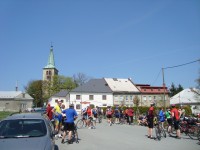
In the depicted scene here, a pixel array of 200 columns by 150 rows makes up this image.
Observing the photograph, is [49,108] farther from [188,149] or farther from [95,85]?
[95,85]

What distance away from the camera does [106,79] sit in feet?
269

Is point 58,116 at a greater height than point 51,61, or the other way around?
point 51,61

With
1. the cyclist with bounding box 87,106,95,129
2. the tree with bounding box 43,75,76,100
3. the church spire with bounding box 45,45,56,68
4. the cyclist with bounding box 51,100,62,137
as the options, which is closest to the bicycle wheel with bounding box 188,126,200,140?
the cyclist with bounding box 51,100,62,137

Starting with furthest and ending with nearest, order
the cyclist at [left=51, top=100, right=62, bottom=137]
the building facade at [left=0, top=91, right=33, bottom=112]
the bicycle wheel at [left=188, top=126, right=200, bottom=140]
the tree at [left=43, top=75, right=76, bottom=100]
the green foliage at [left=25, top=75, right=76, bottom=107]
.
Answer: the green foliage at [left=25, top=75, right=76, bottom=107] → the tree at [left=43, top=75, right=76, bottom=100] → the building facade at [left=0, top=91, right=33, bottom=112] → the cyclist at [left=51, top=100, right=62, bottom=137] → the bicycle wheel at [left=188, top=126, right=200, bottom=140]

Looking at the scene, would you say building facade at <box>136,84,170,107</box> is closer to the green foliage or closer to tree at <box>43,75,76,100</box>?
tree at <box>43,75,76,100</box>

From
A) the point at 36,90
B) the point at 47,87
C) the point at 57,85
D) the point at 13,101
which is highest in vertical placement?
the point at 57,85

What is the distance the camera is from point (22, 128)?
7.82 metres

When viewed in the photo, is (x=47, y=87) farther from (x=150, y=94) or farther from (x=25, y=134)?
(x=25, y=134)

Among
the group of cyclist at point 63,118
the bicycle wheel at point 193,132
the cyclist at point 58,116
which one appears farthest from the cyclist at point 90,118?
the bicycle wheel at point 193,132

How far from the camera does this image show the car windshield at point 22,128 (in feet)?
24.7

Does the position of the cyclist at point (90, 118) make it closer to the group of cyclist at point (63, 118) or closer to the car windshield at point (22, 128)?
the group of cyclist at point (63, 118)

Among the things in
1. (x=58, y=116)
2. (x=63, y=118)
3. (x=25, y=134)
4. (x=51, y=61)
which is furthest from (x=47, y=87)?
(x=25, y=134)

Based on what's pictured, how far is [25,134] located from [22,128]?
12.8 inches

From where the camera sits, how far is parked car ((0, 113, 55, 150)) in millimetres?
6574
